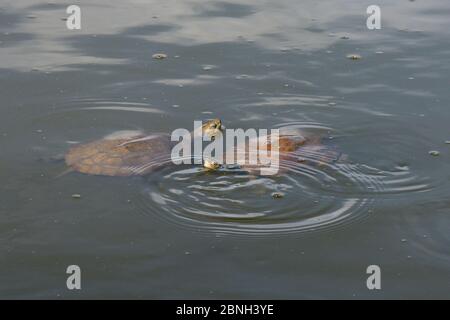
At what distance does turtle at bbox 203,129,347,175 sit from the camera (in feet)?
19.6

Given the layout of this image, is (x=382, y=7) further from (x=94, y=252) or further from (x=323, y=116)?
(x=94, y=252)

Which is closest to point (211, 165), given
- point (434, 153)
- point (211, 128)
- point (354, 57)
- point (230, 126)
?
point (211, 128)

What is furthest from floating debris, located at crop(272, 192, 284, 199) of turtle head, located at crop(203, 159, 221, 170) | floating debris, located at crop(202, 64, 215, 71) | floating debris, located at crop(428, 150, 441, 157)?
floating debris, located at crop(202, 64, 215, 71)

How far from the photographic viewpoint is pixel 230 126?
22.1ft

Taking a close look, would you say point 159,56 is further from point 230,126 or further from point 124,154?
point 124,154

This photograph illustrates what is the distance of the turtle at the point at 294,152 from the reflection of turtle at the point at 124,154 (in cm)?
35

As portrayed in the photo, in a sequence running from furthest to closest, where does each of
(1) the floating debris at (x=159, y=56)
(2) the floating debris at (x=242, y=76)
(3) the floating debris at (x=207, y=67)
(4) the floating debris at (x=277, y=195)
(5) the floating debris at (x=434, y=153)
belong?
(1) the floating debris at (x=159, y=56) → (3) the floating debris at (x=207, y=67) → (2) the floating debris at (x=242, y=76) → (5) the floating debris at (x=434, y=153) → (4) the floating debris at (x=277, y=195)

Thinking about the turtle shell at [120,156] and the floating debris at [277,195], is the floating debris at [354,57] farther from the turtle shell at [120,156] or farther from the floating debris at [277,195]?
the floating debris at [277,195]

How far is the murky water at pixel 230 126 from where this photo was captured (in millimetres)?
4766

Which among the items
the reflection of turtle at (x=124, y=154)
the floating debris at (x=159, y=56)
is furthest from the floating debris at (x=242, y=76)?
the reflection of turtle at (x=124, y=154)

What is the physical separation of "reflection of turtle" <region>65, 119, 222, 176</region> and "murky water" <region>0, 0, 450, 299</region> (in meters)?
0.09

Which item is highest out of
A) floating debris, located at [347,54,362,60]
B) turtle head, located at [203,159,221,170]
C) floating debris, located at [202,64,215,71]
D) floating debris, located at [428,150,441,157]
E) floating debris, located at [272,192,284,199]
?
floating debris, located at [347,54,362,60]

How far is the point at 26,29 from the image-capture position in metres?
8.80

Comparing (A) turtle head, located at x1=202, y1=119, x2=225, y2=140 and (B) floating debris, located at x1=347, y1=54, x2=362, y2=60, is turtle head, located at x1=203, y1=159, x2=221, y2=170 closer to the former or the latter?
(A) turtle head, located at x1=202, y1=119, x2=225, y2=140
